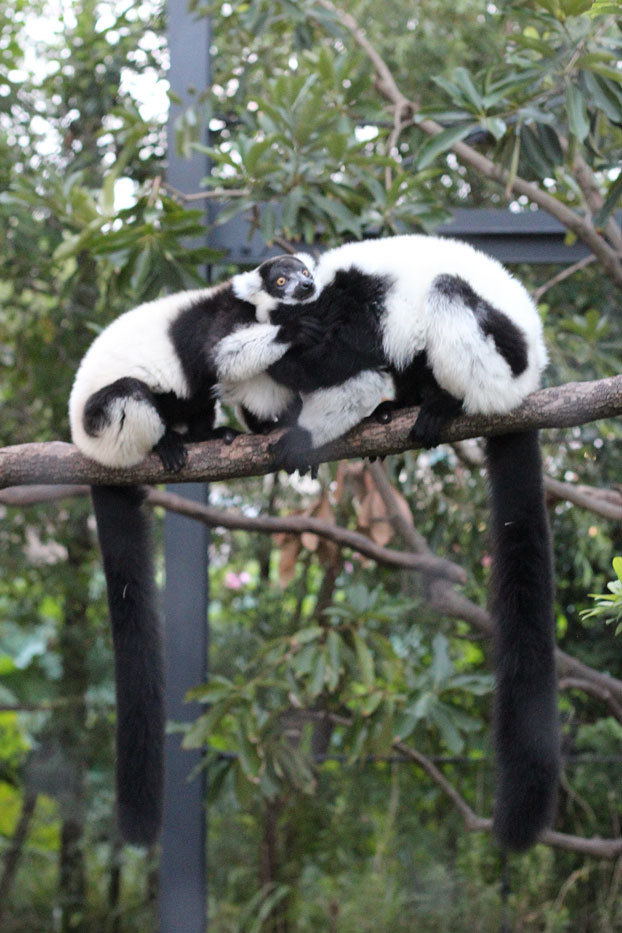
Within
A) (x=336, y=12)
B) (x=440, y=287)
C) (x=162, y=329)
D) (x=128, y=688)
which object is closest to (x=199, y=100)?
(x=336, y=12)

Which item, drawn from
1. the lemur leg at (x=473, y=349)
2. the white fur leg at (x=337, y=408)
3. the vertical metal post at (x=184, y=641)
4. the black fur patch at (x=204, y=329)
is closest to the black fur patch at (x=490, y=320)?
the lemur leg at (x=473, y=349)

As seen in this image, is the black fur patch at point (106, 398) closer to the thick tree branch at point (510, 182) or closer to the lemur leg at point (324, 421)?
the lemur leg at point (324, 421)

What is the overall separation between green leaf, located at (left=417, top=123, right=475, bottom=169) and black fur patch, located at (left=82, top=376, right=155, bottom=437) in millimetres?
1196

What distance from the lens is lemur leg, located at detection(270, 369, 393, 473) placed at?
2.40m

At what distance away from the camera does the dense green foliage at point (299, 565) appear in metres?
3.22

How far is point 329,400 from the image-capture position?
241cm

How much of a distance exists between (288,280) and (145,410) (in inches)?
21.2

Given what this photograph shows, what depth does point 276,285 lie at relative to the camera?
253 centimetres

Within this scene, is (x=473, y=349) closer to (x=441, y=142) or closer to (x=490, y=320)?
(x=490, y=320)

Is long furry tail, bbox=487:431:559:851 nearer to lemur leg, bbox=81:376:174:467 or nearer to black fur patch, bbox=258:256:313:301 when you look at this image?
black fur patch, bbox=258:256:313:301

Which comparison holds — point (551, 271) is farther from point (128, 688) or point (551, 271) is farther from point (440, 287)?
point (128, 688)

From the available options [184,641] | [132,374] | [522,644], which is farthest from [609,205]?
[184,641]

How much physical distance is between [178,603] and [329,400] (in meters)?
1.60

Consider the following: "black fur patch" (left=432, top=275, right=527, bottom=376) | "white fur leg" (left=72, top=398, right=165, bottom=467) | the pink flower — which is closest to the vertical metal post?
the pink flower
